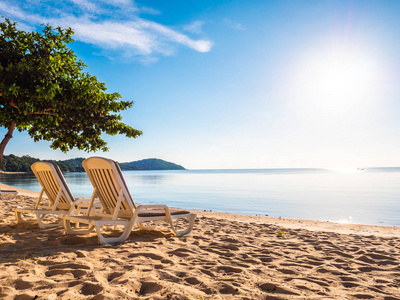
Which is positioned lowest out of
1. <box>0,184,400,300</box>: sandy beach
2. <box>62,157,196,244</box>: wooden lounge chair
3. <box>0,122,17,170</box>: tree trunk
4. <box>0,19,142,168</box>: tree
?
<box>0,184,400,300</box>: sandy beach

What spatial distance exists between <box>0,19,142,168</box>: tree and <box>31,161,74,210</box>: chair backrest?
169cm

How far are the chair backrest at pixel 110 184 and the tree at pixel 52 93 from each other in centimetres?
271

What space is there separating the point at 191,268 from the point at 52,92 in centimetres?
504

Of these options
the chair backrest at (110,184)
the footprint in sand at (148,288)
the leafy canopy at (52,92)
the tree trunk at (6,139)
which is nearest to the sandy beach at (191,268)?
the footprint in sand at (148,288)

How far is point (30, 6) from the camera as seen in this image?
8.80 meters

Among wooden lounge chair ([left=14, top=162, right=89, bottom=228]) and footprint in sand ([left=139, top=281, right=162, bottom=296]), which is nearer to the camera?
footprint in sand ([left=139, top=281, right=162, bottom=296])

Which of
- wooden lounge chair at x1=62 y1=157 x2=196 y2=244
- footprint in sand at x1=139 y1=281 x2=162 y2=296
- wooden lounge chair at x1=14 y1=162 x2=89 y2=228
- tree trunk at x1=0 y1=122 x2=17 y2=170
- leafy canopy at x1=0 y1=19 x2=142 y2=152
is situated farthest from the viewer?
tree trunk at x1=0 y1=122 x2=17 y2=170

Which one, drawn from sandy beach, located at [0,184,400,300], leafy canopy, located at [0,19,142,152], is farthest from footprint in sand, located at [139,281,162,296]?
leafy canopy, located at [0,19,142,152]

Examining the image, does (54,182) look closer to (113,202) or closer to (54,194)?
(54,194)

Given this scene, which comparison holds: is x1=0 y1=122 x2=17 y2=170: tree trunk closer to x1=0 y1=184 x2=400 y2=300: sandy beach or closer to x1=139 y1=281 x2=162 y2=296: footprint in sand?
x1=0 y1=184 x2=400 y2=300: sandy beach

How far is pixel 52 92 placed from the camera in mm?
6379

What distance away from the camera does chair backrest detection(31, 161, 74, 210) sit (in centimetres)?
528

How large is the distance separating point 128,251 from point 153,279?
4.01 feet

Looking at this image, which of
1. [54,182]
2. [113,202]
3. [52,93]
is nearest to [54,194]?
[54,182]
